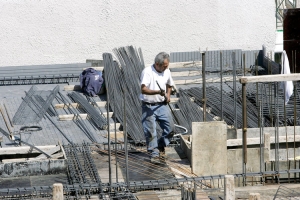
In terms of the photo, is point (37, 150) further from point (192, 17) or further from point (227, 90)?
point (192, 17)

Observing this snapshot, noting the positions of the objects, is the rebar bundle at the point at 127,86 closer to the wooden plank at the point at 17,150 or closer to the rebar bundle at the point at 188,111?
the rebar bundle at the point at 188,111

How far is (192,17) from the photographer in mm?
19969

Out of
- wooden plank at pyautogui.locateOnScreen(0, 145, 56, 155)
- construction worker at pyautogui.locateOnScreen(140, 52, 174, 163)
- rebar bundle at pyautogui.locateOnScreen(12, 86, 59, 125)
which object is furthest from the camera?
rebar bundle at pyautogui.locateOnScreen(12, 86, 59, 125)

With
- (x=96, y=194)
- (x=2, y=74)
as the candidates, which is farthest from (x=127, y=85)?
(x=96, y=194)

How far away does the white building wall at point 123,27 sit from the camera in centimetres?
1892

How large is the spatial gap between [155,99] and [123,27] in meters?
8.59

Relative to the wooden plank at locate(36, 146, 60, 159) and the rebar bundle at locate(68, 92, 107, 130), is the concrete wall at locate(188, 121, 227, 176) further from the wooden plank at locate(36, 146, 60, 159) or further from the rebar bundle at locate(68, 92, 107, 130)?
the rebar bundle at locate(68, 92, 107, 130)

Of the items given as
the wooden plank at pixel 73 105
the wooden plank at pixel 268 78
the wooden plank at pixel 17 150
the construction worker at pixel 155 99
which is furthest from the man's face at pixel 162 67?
the wooden plank at pixel 73 105

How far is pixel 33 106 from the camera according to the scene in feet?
49.4

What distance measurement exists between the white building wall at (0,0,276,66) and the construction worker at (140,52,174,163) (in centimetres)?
821

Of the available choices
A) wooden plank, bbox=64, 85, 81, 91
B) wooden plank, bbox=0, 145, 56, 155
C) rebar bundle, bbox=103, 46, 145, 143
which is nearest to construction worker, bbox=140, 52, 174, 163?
rebar bundle, bbox=103, 46, 145, 143

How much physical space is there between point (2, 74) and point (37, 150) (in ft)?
24.0

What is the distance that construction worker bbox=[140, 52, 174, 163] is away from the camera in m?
11.1

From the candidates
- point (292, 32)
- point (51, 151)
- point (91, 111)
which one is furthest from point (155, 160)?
point (292, 32)
